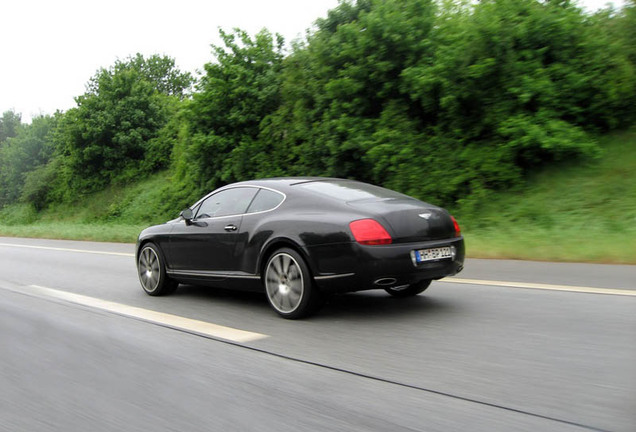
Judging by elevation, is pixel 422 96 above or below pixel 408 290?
above

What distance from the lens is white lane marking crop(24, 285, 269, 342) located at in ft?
17.7

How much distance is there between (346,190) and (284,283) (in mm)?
1187

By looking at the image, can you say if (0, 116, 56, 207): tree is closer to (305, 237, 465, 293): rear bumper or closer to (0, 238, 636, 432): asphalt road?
(0, 238, 636, 432): asphalt road

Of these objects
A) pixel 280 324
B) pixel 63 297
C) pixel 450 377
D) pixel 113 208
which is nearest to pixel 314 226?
pixel 280 324

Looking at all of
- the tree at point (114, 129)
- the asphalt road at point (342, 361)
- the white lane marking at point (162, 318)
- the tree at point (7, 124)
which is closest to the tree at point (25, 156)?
the tree at point (114, 129)

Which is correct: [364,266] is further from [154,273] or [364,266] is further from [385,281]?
[154,273]

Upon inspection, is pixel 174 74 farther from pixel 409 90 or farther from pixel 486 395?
pixel 486 395

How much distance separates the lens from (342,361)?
4.43 meters

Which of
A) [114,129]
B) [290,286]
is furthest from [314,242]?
[114,129]

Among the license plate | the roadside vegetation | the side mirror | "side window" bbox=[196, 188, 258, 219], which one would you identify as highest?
the roadside vegetation

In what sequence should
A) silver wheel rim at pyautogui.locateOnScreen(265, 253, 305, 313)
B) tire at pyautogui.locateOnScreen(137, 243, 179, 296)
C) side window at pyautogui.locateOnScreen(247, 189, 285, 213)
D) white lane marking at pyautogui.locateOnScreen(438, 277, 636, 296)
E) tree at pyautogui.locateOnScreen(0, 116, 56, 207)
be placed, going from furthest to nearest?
tree at pyautogui.locateOnScreen(0, 116, 56, 207)
tire at pyautogui.locateOnScreen(137, 243, 179, 296)
side window at pyautogui.locateOnScreen(247, 189, 285, 213)
white lane marking at pyautogui.locateOnScreen(438, 277, 636, 296)
silver wheel rim at pyautogui.locateOnScreen(265, 253, 305, 313)

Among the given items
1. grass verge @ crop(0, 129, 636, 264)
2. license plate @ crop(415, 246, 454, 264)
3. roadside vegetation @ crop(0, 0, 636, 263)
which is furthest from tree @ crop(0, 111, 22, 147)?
license plate @ crop(415, 246, 454, 264)

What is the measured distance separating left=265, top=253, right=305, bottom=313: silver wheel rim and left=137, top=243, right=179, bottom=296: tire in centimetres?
220

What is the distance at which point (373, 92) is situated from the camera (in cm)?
1758
